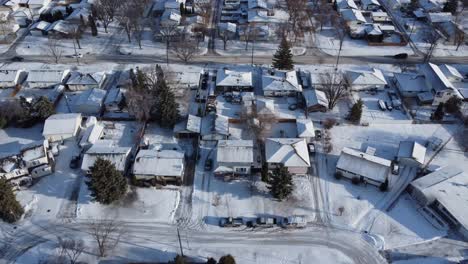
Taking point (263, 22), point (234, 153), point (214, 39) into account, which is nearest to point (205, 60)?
point (214, 39)

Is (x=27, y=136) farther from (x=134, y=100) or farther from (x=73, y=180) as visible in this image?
(x=134, y=100)

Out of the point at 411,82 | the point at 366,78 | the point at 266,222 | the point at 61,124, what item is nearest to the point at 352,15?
the point at 366,78

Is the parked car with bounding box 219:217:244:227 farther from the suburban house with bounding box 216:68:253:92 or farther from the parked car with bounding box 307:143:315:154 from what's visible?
the suburban house with bounding box 216:68:253:92

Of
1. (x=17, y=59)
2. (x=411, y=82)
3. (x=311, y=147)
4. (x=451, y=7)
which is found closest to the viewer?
(x=311, y=147)

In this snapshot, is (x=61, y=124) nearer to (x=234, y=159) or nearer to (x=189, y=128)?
(x=189, y=128)

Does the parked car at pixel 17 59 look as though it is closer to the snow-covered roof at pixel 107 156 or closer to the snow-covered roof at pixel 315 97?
the snow-covered roof at pixel 107 156

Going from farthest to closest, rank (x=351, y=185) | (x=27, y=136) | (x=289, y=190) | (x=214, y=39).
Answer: (x=214, y=39) < (x=27, y=136) < (x=351, y=185) < (x=289, y=190)
